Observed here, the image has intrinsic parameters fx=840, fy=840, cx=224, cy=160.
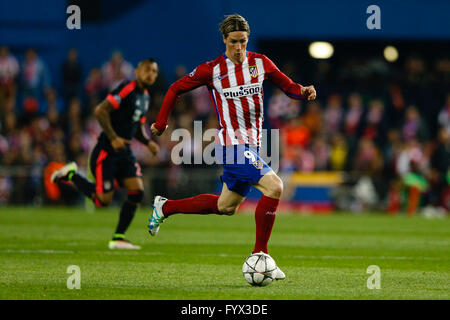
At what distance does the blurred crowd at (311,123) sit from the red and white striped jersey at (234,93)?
12.6 metres

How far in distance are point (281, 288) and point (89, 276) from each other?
5.99 ft

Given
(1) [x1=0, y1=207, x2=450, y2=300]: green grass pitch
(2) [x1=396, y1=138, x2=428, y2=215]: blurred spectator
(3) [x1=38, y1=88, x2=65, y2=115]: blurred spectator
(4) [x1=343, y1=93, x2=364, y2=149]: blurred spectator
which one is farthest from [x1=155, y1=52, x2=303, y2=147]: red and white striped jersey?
(3) [x1=38, y1=88, x2=65, y2=115]: blurred spectator

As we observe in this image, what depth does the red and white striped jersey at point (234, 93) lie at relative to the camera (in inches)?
306

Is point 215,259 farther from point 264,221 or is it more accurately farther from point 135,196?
point 264,221

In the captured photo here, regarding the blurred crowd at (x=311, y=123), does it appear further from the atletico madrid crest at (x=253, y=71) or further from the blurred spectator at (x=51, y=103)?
the atletico madrid crest at (x=253, y=71)

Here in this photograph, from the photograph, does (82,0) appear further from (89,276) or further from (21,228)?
(89,276)

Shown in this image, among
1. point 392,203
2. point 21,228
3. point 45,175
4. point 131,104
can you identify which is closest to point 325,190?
point 392,203

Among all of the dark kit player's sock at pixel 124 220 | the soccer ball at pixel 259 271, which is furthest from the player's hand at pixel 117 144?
the soccer ball at pixel 259 271

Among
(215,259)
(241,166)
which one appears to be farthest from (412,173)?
(241,166)

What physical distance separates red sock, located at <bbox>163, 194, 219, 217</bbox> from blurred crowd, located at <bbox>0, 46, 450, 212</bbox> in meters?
12.0

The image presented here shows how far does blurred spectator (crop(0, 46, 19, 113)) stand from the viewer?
72.5 ft

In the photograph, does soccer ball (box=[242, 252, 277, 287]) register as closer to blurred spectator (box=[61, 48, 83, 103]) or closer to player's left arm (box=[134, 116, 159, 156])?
player's left arm (box=[134, 116, 159, 156])

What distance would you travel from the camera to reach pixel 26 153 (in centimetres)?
2097

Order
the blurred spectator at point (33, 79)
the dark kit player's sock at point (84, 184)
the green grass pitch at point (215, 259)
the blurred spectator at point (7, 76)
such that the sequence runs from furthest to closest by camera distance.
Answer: the blurred spectator at point (33, 79) → the blurred spectator at point (7, 76) → the dark kit player's sock at point (84, 184) → the green grass pitch at point (215, 259)
